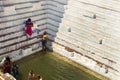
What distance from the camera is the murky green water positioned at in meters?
14.5

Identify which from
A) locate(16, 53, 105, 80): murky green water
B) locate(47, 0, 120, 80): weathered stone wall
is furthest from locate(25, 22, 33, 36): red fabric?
locate(47, 0, 120, 80): weathered stone wall

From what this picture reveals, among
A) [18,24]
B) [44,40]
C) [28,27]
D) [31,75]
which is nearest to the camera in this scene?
[31,75]

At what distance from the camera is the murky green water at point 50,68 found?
47.7 feet

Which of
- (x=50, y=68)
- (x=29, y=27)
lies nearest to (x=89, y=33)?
(x=50, y=68)

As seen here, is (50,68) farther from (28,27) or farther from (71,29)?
(28,27)

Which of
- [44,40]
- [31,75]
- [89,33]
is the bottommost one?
[31,75]

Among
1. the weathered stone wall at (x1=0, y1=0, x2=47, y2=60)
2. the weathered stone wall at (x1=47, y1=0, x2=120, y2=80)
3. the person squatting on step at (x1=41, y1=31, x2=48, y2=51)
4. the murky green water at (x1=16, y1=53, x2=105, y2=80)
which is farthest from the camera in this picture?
the person squatting on step at (x1=41, y1=31, x2=48, y2=51)

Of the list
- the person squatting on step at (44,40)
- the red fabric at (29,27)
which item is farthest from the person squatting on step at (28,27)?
the person squatting on step at (44,40)

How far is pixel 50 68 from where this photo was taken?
15281mm

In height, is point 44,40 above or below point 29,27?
below

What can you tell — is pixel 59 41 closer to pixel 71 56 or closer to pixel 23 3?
pixel 71 56

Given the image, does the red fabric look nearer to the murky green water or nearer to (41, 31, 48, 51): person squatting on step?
(41, 31, 48, 51): person squatting on step

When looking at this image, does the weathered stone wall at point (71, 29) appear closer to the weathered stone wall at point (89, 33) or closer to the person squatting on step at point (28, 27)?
the weathered stone wall at point (89, 33)

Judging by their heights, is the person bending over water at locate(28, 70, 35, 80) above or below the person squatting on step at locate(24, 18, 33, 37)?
below
